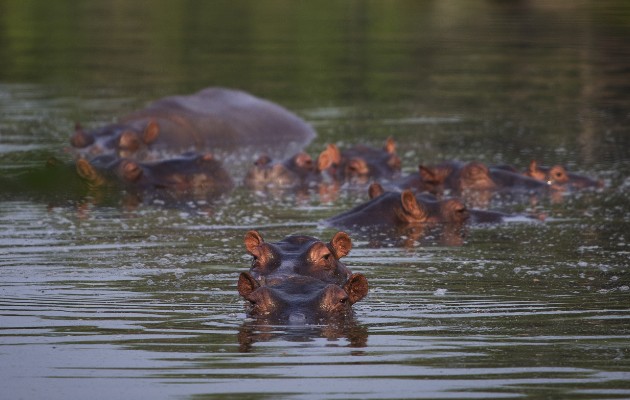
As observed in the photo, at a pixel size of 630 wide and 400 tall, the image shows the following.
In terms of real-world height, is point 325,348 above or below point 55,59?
above

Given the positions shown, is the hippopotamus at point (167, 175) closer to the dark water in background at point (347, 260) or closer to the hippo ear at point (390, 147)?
the dark water in background at point (347, 260)

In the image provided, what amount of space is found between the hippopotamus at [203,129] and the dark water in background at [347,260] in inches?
16.9

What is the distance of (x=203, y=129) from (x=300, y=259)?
913 cm

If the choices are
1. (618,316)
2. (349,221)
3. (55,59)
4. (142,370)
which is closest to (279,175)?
(349,221)

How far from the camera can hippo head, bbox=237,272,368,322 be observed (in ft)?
23.1

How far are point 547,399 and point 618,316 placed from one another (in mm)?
1730

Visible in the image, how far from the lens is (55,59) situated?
26.3 m

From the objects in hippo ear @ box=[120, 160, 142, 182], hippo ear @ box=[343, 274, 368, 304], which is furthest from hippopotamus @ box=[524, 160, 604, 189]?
hippo ear @ box=[343, 274, 368, 304]

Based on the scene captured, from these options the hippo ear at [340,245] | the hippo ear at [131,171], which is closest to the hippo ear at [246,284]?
the hippo ear at [340,245]

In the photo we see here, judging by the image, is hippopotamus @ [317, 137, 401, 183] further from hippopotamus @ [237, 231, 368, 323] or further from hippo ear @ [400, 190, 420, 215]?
hippopotamus @ [237, 231, 368, 323]

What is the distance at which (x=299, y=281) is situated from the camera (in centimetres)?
729

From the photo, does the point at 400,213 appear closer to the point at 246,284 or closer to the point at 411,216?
the point at 411,216

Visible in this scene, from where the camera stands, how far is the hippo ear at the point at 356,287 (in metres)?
7.29

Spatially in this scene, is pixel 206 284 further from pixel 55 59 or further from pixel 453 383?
pixel 55 59
